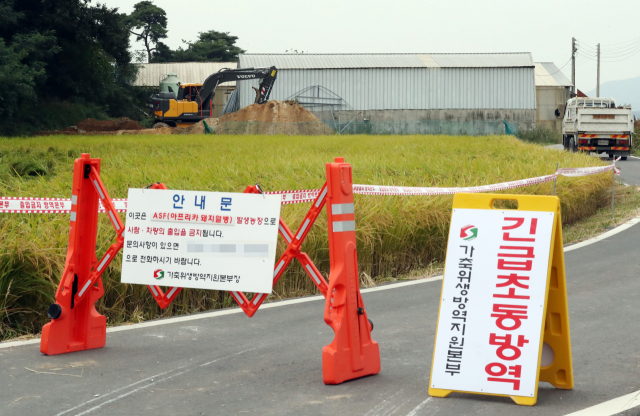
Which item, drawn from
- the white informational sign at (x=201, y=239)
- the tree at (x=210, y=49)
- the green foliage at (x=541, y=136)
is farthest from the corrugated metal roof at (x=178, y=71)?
the white informational sign at (x=201, y=239)

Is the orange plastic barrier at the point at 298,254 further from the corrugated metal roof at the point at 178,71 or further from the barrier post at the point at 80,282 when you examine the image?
the corrugated metal roof at the point at 178,71

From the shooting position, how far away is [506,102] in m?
51.1

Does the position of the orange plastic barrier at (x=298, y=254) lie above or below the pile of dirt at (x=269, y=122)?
below

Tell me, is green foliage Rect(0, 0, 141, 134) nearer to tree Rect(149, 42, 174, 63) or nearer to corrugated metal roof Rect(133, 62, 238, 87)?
corrugated metal roof Rect(133, 62, 238, 87)

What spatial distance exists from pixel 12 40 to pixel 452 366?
37911 mm

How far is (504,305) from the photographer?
432 centimetres

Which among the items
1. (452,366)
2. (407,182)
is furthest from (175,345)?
(407,182)

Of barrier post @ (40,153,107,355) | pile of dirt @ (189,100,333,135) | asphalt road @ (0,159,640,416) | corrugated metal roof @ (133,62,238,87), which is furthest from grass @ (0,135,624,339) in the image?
corrugated metal roof @ (133,62,238,87)

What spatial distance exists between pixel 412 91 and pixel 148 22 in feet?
143

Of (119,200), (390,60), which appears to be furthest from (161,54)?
(119,200)

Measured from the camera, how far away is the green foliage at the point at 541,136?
48147 mm

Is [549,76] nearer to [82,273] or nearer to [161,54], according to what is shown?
[161,54]

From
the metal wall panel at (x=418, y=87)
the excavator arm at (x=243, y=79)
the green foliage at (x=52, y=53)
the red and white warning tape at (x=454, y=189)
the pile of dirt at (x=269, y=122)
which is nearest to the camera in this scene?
the red and white warning tape at (x=454, y=189)

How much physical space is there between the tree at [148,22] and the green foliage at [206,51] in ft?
3.95
